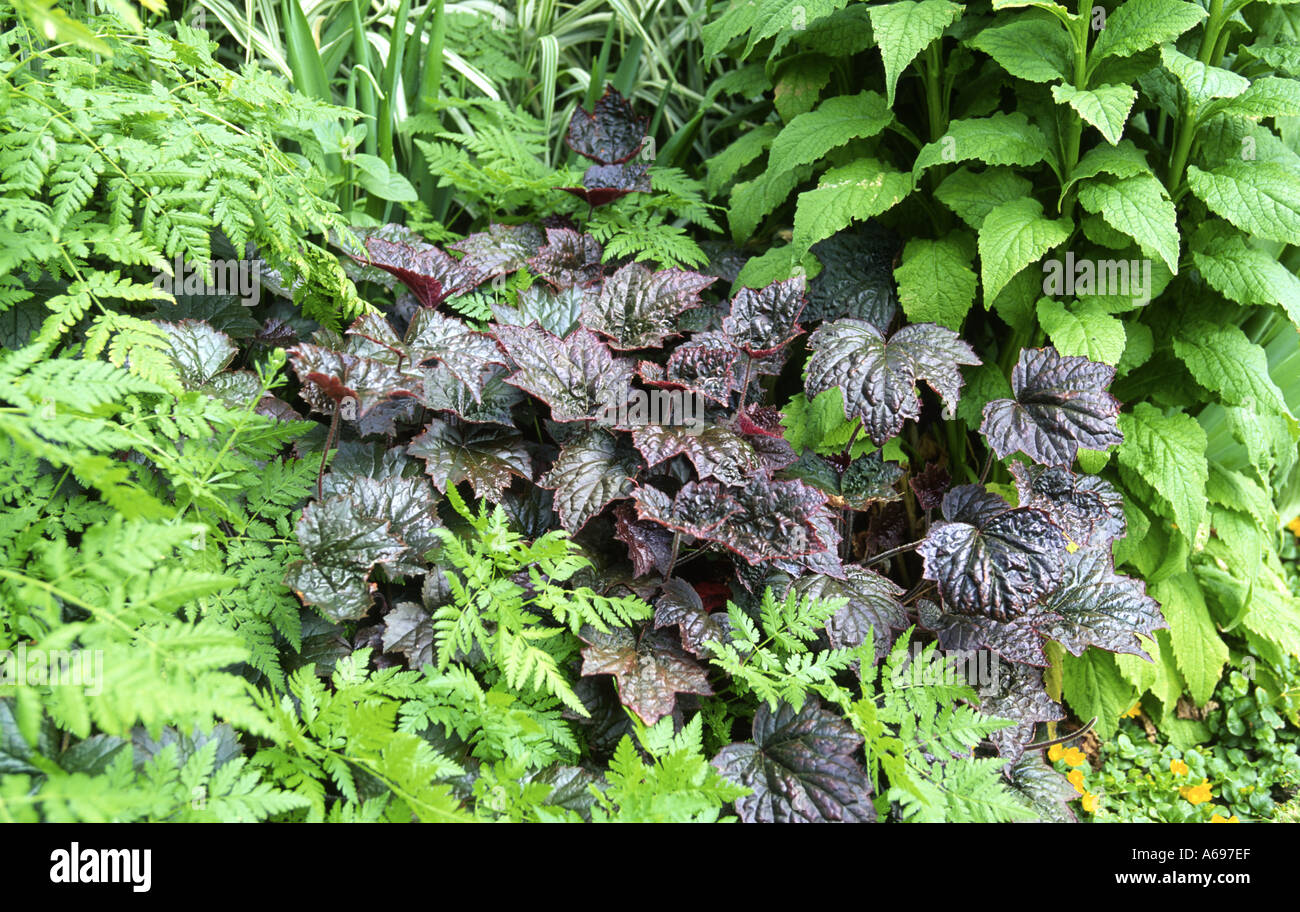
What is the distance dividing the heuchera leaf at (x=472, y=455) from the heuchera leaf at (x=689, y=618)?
1.20 ft

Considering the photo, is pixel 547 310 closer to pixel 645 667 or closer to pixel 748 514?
pixel 748 514

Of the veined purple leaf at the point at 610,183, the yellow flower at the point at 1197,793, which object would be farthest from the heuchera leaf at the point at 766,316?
the yellow flower at the point at 1197,793

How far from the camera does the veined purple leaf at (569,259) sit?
2025 mm

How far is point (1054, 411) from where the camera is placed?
5.39ft

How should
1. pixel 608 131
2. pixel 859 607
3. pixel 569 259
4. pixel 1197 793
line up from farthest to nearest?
1. pixel 608 131
2. pixel 569 259
3. pixel 1197 793
4. pixel 859 607

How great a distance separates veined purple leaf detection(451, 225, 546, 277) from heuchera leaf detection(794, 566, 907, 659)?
102 cm

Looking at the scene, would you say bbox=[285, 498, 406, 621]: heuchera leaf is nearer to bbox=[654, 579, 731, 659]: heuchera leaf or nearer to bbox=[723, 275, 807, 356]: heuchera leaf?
bbox=[654, 579, 731, 659]: heuchera leaf

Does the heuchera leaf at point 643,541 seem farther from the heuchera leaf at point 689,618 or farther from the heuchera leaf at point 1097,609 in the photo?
the heuchera leaf at point 1097,609

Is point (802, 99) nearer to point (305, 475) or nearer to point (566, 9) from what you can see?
point (566, 9)

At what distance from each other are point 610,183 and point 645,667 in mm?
1293

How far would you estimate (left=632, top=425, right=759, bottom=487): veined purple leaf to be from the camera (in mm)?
1531

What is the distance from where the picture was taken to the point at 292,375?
189 cm

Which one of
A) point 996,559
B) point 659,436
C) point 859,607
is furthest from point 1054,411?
point 659,436

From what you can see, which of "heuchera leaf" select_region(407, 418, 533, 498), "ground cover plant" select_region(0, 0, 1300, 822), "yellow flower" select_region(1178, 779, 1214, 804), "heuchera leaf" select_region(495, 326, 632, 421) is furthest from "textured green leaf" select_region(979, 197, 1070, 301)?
"yellow flower" select_region(1178, 779, 1214, 804)
